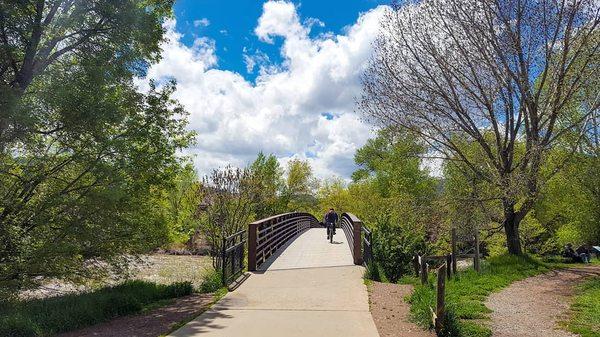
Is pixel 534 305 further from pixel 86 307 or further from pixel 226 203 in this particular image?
pixel 226 203

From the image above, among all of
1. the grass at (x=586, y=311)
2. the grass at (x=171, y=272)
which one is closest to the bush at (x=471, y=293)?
the grass at (x=586, y=311)

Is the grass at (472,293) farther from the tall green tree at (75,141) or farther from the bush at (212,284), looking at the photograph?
the tall green tree at (75,141)

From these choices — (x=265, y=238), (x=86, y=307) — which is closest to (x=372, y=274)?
(x=265, y=238)

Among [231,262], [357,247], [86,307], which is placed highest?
[357,247]

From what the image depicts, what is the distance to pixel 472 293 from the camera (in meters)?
10.5

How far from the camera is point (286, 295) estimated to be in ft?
29.9

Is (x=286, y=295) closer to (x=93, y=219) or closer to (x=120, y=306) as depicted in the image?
(x=120, y=306)

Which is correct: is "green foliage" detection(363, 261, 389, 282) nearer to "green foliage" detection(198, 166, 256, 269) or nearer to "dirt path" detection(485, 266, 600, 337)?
"dirt path" detection(485, 266, 600, 337)

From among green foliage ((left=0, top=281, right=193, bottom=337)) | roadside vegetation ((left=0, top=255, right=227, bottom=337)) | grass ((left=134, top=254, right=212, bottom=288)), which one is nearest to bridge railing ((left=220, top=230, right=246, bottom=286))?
roadside vegetation ((left=0, top=255, right=227, bottom=337))

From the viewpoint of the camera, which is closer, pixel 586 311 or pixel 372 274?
pixel 586 311

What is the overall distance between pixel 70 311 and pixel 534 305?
8891mm

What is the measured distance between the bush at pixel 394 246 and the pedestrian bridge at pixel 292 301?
2.30 metres

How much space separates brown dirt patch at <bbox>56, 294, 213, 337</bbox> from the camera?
712 centimetres

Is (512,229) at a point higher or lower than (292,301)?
higher
